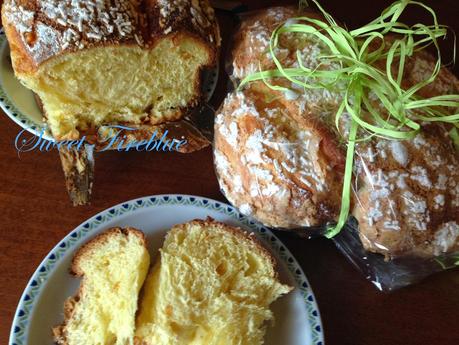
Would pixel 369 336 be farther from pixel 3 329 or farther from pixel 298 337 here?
pixel 3 329

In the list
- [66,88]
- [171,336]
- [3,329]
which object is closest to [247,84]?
[66,88]

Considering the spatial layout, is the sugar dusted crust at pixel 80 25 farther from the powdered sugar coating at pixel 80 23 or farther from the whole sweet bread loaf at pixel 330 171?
the whole sweet bread loaf at pixel 330 171

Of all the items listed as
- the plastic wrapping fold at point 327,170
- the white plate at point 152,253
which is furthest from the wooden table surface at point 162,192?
the plastic wrapping fold at point 327,170

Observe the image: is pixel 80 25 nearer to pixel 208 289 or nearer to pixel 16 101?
pixel 16 101

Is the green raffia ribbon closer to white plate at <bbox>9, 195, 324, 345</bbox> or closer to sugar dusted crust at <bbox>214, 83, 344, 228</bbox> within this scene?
sugar dusted crust at <bbox>214, 83, 344, 228</bbox>

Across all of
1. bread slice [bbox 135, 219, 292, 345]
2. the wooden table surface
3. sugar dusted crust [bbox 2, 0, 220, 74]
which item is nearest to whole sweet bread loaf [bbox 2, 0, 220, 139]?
sugar dusted crust [bbox 2, 0, 220, 74]

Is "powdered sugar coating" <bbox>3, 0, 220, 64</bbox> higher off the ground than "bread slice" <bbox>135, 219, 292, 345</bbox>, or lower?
higher

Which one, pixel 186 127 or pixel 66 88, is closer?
pixel 66 88
